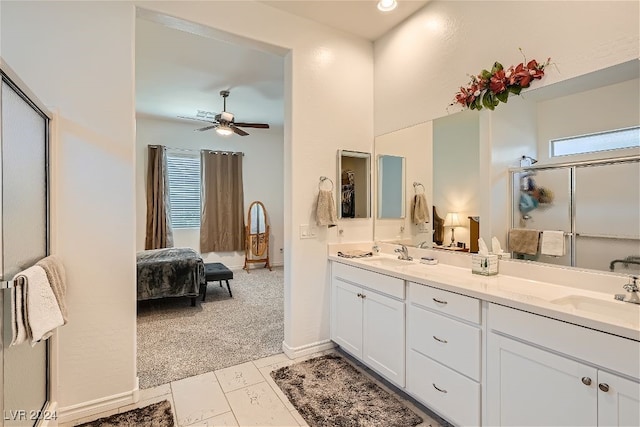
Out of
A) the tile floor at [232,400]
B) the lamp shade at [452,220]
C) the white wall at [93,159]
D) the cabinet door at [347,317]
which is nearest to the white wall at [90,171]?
the white wall at [93,159]

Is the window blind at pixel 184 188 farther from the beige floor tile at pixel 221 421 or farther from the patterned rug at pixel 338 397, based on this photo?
the beige floor tile at pixel 221 421

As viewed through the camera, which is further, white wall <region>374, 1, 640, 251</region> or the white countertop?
white wall <region>374, 1, 640, 251</region>

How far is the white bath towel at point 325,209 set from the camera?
8.71ft

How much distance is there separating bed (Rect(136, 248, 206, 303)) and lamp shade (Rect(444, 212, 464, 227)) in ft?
9.83

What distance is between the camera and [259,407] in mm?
1973

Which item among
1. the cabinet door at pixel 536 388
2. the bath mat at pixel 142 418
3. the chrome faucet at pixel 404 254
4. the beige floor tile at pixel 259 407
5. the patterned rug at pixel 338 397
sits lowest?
the bath mat at pixel 142 418

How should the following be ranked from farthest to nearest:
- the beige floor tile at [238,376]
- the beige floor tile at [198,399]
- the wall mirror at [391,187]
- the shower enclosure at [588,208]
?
the wall mirror at [391,187], the beige floor tile at [238,376], the beige floor tile at [198,399], the shower enclosure at [588,208]

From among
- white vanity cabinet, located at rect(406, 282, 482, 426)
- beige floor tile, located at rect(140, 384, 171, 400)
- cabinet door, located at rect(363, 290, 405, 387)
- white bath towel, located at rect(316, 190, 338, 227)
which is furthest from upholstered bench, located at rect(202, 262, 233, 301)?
white vanity cabinet, located at rect(406, 282, 482, 426)

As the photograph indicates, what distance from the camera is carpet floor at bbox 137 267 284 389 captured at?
8.20 feet

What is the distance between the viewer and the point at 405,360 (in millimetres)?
1989

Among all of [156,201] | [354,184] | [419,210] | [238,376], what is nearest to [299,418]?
[238,376]

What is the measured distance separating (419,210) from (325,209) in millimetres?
815

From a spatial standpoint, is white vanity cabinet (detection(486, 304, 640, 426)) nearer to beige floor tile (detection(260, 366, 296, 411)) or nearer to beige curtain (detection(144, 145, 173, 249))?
beige floor tile (detection(260, 366, 296, 411))

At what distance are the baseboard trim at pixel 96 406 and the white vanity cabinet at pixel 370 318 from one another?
61.1 inches
